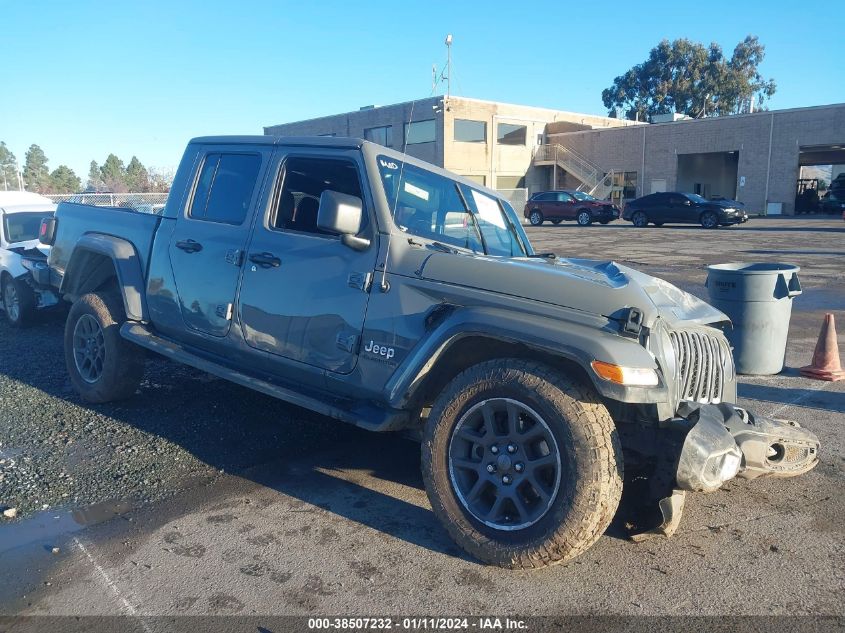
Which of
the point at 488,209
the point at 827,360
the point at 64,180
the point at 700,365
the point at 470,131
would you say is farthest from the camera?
the point at 64,180

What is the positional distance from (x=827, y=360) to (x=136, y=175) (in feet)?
245

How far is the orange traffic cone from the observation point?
672 centimetres

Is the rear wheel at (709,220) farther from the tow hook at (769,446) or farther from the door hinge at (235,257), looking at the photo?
the door hinge at (235,257)

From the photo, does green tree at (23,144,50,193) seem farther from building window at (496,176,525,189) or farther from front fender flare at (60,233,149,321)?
front fender flare at (60,233,149,321)

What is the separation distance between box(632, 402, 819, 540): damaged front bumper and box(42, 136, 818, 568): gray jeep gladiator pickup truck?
12 mm

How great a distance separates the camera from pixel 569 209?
34719mm

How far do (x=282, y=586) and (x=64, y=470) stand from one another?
2.15 m

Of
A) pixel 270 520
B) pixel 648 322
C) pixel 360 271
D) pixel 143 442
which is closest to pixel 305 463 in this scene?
pixel 270 520

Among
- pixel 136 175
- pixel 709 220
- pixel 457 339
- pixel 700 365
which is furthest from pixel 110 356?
pixel 136 175

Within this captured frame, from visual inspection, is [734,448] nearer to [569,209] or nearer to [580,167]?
[569,209]

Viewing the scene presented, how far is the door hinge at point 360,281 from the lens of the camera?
379 cm

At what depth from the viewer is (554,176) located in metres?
50.3

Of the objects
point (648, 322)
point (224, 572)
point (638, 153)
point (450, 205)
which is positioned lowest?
point (224, 572)

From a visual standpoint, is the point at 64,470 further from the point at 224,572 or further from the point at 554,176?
the point at 554,176
